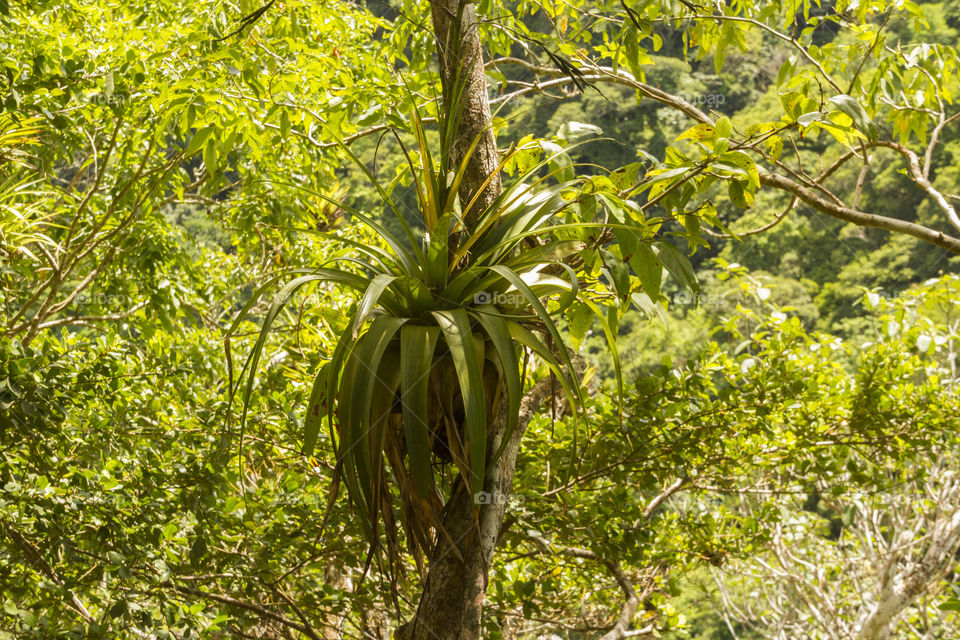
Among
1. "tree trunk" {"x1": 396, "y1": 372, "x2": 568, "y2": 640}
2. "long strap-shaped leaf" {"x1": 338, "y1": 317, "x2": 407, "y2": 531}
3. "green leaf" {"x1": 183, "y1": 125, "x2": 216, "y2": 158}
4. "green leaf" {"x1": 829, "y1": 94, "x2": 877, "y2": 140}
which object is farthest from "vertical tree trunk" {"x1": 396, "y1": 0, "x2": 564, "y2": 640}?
"green leaf" {"x1": 183, "y1": 125, "x2": 216, "y2": 158}

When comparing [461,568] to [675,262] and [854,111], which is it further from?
[854,111]

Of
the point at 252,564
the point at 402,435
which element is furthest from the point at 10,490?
the point at 402,435

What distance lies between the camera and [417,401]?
42.8 inches

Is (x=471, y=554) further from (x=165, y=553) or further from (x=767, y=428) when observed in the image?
(x=767, y=428)

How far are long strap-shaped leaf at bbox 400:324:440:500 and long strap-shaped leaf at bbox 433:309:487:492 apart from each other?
0.14ft

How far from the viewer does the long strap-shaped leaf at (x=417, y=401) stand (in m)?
1.08

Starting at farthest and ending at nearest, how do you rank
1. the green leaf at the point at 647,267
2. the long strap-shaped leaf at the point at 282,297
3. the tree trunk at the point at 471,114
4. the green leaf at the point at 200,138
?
the green leaf at the point at 200,138, the tree trunk at the point at 471,114, the green leaf at the point at 647,267, the long strap-shaped leaf at the point at 282,297

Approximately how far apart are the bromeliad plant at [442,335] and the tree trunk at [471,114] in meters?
0.04

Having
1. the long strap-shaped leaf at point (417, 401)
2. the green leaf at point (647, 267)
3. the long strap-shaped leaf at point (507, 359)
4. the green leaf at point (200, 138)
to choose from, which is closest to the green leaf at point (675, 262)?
the green leaf at point (647, 267)

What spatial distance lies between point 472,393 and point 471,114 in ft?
1.95

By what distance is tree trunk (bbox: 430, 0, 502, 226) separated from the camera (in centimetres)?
143

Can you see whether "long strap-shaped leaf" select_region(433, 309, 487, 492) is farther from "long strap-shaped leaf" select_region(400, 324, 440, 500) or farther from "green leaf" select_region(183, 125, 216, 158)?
"green leaf" select_region(183, 125, 216, 158)

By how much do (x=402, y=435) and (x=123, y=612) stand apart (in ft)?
2.62

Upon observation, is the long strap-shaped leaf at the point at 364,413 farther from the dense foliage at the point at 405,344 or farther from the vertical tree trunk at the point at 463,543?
the vertical tree trunk at the point at 463,543
